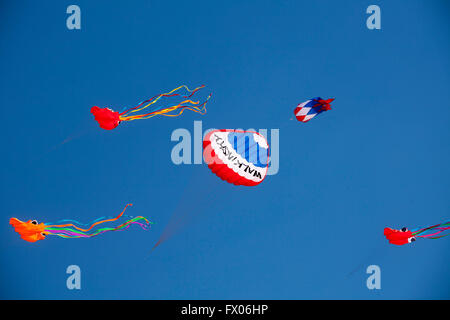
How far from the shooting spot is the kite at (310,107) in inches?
305

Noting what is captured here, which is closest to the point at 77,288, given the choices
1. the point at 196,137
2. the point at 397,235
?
the point at 196,137

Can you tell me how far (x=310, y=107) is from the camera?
779cm

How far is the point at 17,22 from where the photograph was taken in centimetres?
834

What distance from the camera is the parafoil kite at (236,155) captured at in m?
7.22

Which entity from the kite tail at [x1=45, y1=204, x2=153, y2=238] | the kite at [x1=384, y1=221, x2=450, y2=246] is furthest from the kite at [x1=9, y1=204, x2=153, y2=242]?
the kite at [x1=384, y1=221, x2=450, y2=246]

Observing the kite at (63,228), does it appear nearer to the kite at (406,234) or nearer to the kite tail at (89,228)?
the kite tail at (89,228)

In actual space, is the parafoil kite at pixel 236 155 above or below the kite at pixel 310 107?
below

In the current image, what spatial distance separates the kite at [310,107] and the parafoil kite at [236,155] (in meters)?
0.99

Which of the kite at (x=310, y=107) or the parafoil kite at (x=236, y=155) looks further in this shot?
the kite at (x=310, y=107)

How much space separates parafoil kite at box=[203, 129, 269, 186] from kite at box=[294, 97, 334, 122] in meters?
0.99

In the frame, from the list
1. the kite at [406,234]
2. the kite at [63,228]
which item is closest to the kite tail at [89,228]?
the kite at [63,228]

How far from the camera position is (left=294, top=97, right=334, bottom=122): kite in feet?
25.4
